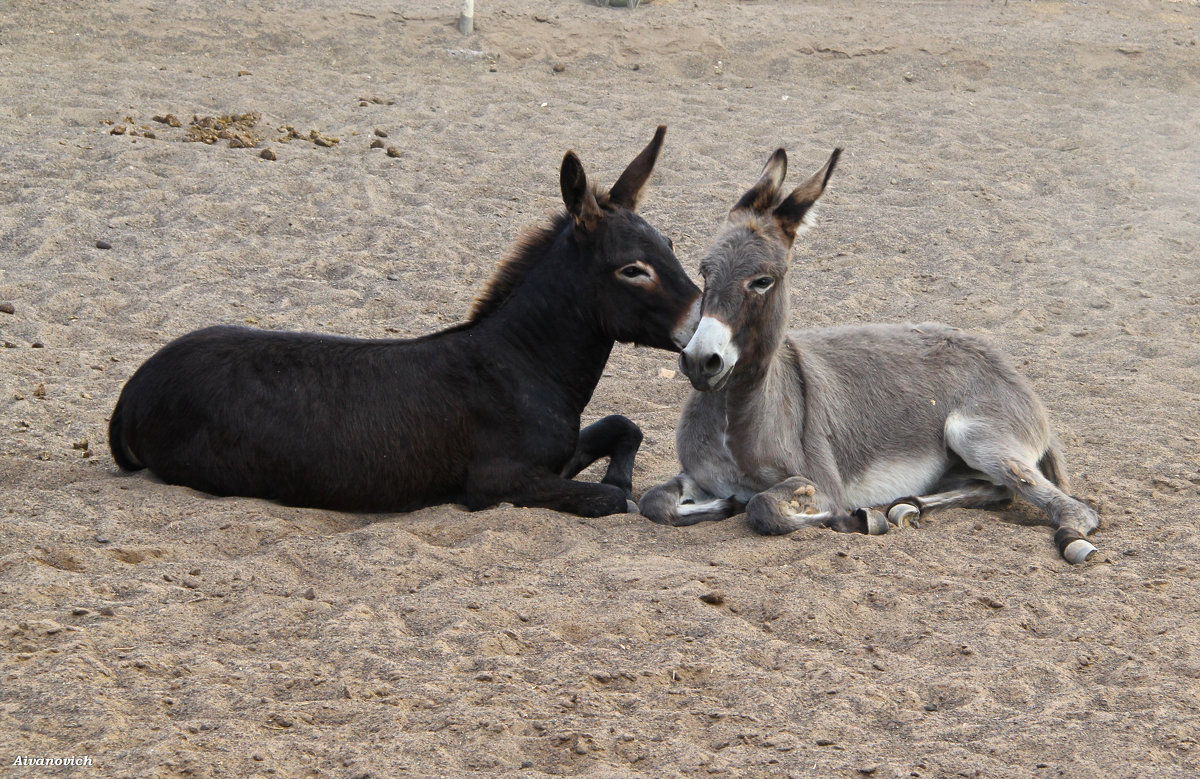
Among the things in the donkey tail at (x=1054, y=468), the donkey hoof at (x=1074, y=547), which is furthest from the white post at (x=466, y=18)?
the donkey hoof at (x=1074, y=547)

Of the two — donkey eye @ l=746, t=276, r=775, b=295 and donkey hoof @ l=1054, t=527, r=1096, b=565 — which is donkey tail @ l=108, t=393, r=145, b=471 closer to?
donkey eye @ l=746, t=276, r=775, b=295

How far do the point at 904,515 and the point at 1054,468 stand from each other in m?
1.01

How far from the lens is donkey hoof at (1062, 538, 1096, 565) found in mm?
4828

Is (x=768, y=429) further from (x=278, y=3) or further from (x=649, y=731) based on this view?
(x=278, y=3)

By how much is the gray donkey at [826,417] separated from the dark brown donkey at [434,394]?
15.5 inches

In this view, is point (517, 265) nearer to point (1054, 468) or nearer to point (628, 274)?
point (628, 274)

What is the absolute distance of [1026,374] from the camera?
7.45 m

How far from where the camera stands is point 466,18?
46.0ft

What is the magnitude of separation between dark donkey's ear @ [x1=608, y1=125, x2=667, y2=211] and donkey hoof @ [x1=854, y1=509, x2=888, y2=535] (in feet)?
6.21

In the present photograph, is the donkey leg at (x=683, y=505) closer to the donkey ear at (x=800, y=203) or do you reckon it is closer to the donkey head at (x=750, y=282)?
the donkey head at (x=750, y=282)

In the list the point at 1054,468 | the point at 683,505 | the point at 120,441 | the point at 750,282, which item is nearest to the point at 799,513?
the point at 683,505

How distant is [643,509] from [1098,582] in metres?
1.97

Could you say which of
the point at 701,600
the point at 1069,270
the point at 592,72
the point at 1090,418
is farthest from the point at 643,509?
the point at 592,72

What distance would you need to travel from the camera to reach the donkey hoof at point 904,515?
5387mm
